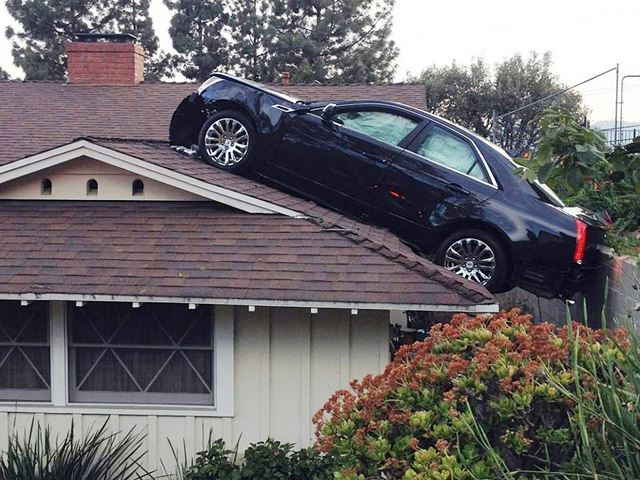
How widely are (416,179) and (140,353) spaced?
3198 millimetres

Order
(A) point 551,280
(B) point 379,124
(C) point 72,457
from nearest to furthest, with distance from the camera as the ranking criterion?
(C) point 72,457, (A) point 551,280, (B) point 379,124

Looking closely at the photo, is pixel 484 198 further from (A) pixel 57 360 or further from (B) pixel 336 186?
(A) pixel 57 360

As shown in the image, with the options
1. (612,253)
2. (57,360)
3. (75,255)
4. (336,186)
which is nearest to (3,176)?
(75,255)

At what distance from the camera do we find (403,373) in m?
4.63

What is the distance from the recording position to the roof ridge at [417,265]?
268 inches

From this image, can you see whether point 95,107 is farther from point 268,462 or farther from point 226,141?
point 268,462

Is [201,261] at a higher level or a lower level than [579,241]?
lower

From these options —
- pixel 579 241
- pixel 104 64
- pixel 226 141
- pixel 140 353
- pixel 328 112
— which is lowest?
pixel 140 353

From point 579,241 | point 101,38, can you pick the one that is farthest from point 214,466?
point 101,38

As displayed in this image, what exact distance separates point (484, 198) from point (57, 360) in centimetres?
428

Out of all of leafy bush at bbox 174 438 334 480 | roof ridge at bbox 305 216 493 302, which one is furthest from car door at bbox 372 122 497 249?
leafy bush at bbox 174 438 334 480

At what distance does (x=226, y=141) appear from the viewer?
9180 millimetres

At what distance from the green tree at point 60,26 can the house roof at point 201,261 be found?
2932 cm

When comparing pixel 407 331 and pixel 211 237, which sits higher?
pixel 211 237
